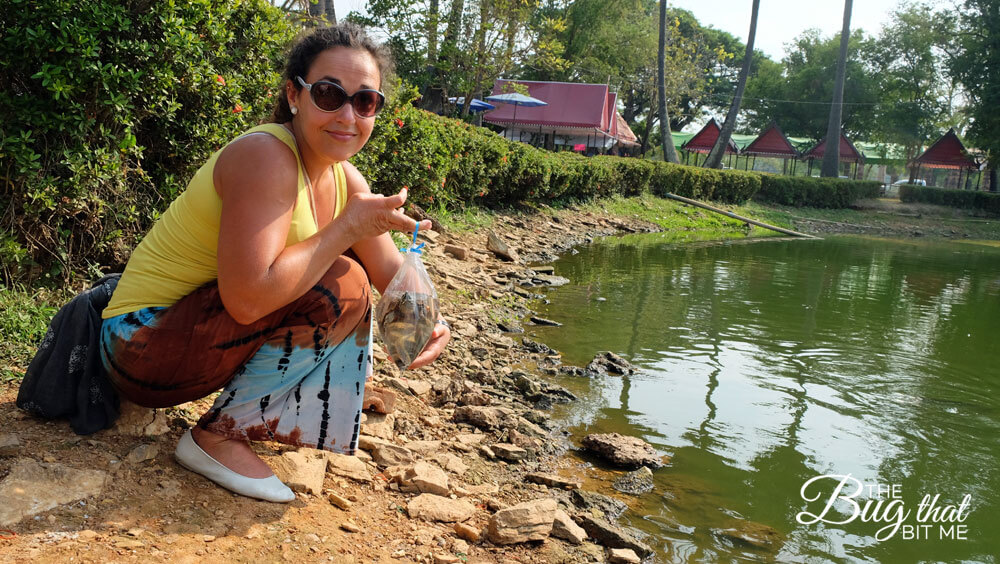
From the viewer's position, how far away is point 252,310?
233 centimetres

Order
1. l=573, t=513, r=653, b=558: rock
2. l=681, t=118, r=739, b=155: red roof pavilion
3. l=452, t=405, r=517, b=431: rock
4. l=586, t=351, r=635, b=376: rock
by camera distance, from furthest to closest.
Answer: l=681, t=118, r=739, b=155: red roof pavilion
l=586, t=351, r=635, b=376: rock
l=452, t=405, r=517, b=431: rock
l=573, t=513, r=653, b=558: rock

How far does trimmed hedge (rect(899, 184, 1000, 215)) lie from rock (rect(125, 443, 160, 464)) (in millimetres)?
37480

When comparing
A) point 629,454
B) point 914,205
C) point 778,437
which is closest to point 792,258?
point 778,437

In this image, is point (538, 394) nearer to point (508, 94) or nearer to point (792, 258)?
point (792, 258)

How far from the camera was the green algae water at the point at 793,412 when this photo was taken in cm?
349

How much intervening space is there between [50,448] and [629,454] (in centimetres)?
264

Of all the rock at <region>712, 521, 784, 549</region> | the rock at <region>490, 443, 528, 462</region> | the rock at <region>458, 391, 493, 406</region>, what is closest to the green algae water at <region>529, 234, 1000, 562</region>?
the rock at <region>712, 521, 784, 549</region>

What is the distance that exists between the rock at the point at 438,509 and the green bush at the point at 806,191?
29.3 metres

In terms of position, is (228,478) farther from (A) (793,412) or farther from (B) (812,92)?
(B) (812,92)

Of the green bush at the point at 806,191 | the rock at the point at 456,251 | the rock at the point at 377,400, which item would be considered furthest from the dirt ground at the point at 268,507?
the green bush at the point at 806,191

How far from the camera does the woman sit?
7.59ft

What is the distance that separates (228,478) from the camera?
2512 mm

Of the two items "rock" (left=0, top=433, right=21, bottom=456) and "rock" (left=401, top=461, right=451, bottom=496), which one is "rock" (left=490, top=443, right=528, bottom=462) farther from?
"rock" (left=0, top=433, right=21, bottom=456)

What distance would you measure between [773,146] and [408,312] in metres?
41.4
